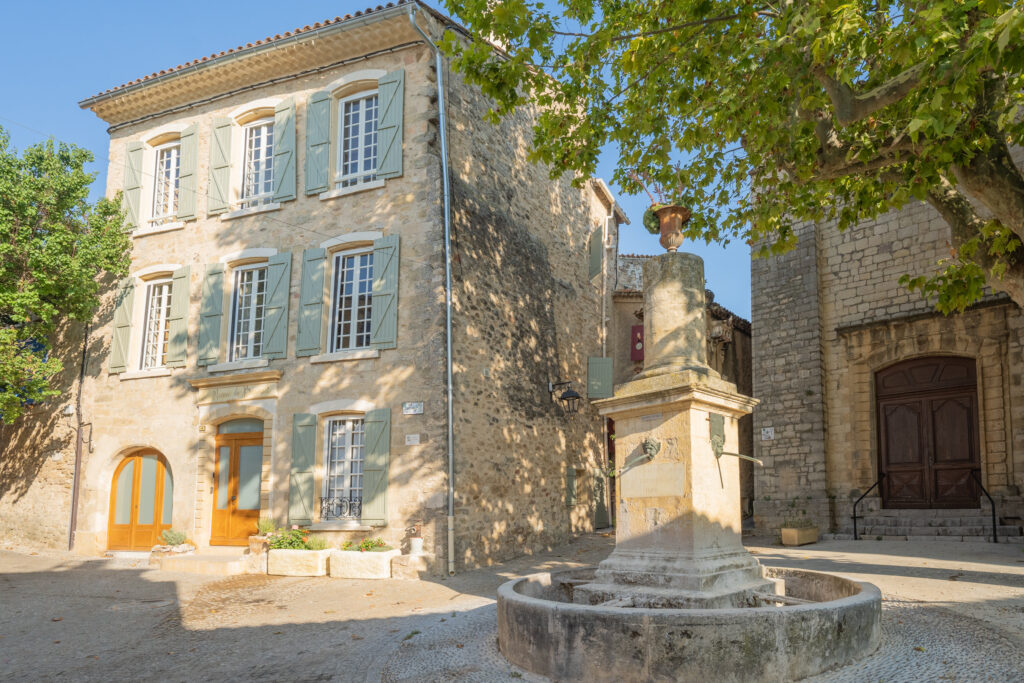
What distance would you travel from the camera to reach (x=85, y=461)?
1434 cm

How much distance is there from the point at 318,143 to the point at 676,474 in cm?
949

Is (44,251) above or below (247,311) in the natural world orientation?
above

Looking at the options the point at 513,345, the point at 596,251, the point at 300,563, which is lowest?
the point at 300,563

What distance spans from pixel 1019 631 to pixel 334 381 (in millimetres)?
9242

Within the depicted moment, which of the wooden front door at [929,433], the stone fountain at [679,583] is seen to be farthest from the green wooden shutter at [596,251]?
the stone fountain at [679,583]

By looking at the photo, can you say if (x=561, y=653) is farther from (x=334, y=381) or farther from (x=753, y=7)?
(x=334, y=381)

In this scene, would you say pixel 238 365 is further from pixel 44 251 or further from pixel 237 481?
pixel 44 251

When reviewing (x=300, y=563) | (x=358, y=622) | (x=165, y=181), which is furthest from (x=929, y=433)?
(x=165, y=181)

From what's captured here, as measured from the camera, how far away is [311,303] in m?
12.7

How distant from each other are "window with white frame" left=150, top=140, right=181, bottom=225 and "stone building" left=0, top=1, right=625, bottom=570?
0.14 ft

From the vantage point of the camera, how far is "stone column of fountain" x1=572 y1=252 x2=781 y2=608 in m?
5.79

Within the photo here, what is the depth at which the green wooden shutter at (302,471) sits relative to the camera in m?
11.9

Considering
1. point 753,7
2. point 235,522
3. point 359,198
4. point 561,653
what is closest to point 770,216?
point 753,7

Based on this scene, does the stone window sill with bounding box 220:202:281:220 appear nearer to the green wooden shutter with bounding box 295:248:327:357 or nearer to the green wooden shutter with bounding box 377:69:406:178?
the green wooden shutter with bounding box 295:248:327:357
